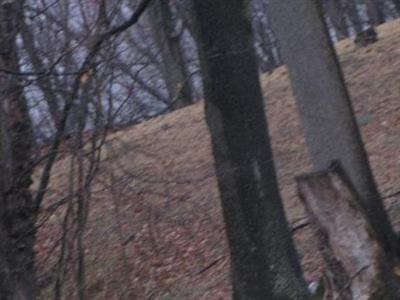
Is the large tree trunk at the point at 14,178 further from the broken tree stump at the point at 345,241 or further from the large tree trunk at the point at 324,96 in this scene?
the large tree trunk at the point at 324,96

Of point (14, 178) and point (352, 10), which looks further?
point (352, 10)

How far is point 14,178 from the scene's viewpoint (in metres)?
7.54

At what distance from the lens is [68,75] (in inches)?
291

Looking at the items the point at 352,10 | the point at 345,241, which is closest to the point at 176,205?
the point at 345,241

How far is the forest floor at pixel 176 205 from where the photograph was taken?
9.80m

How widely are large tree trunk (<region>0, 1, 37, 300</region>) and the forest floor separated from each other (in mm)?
1080

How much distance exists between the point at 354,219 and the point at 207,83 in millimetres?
2225

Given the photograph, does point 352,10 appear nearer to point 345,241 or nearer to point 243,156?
point 243,156

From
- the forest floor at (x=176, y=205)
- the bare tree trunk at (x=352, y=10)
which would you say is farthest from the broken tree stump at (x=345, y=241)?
the bare tree trunk at (x=352, y=10)

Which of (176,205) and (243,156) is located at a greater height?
(243,156)

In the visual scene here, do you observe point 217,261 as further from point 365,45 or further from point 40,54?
point 365,45

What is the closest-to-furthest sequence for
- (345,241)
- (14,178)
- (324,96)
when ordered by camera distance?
(345,241) → (14,178) → (324,96)

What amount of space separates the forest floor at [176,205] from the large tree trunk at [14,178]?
1080mm

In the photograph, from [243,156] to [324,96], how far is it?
0.90 meters
